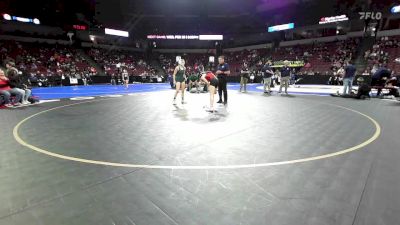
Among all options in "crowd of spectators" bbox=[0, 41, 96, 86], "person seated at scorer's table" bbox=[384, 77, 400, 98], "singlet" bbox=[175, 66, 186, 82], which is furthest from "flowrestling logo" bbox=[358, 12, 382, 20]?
"crowd of spectators" bbox=[0, 41, 96, 86]

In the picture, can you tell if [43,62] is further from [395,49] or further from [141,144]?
[395,49]

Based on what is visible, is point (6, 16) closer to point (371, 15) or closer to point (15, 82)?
point (15, 82)

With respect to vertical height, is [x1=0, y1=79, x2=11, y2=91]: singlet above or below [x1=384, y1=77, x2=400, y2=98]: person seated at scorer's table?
above

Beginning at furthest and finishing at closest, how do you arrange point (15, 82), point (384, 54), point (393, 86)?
point (384, 54)
point (393, 86)
point (15, 82)

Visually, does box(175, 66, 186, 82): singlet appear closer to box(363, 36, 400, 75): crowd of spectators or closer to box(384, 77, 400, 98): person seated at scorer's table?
box(384, 77, 400, 98): person seated at scorer's table

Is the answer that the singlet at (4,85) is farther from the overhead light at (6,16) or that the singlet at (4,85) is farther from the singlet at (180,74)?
the overhead light at (6,16)

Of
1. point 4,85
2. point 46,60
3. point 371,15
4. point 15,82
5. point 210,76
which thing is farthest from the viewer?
Result: point 46,60

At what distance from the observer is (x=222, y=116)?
8.12 meters

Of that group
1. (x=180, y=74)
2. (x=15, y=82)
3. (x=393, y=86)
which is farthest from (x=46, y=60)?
(x=393, y=86)

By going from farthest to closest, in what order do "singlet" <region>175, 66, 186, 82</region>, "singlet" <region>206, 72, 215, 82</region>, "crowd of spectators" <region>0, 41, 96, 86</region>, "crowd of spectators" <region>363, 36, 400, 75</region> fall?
"crowd of spectators" <region>0, 41, 96, 86</region> → "crowd of spectators" <region>363, 36, 400, 75</region> → "singlet" <region>175, 66, 186, 82</region> → "singlet" <region>206, 72, 215, 82</region>

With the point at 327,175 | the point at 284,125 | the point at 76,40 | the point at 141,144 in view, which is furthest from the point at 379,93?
the point at 76,40

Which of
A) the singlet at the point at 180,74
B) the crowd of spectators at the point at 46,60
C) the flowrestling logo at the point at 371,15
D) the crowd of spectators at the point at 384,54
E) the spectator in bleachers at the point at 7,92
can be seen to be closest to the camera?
the spectator in bleachers at the point at 7,92

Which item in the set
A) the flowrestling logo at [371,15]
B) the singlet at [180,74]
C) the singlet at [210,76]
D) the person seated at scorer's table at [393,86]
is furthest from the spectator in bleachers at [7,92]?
the flowrestling logo at [371,15]

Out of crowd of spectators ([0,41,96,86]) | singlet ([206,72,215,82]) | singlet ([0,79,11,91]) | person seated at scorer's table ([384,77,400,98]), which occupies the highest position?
crowd of spectators ([0,41,96,86])
